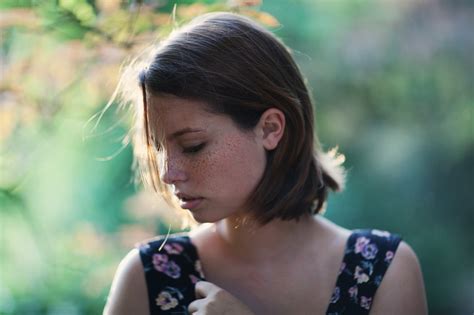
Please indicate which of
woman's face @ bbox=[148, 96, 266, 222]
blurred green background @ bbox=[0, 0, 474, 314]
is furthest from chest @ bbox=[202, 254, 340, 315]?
blurred green background @ bbox=[0, 0, 474, 314]

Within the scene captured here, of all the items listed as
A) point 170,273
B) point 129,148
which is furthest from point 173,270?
point 129,148

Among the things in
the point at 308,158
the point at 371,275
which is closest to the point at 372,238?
the point at 371,275

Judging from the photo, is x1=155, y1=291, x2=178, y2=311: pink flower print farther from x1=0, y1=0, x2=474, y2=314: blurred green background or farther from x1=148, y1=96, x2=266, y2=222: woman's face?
x1=0, y1=0, x2=474, y2=314: blurred green background

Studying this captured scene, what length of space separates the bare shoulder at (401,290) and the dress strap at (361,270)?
0.01 meters

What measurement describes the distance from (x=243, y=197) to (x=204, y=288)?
212 millimetres

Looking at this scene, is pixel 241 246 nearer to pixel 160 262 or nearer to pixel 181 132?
pixel 160 262

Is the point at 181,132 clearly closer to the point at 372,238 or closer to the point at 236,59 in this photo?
the point at 236,59

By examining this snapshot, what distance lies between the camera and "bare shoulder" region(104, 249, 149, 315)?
1530 mm

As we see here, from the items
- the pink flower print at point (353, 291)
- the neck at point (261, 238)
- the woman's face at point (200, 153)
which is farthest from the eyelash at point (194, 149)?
the pink flower print at point (353, 291)

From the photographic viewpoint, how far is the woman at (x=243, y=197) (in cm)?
139

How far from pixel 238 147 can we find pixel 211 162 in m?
0.07

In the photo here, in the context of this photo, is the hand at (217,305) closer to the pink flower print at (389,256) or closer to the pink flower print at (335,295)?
the pink flower print at (335,295)

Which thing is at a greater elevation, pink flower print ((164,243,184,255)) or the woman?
the woman

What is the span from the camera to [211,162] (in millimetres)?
1389
